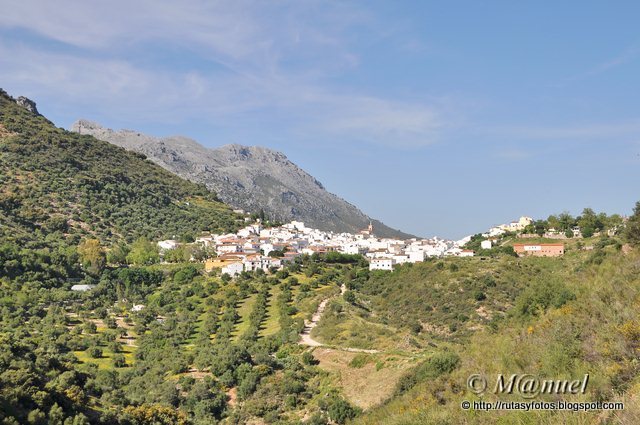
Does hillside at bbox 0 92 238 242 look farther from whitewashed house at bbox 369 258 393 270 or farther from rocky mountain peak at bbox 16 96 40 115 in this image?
whitewashed house at bbox 369 258 393 270

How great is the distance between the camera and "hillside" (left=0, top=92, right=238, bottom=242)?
232ft

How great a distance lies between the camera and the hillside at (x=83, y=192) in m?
70.7

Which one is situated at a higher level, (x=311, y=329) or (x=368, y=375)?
(x=311, y=329)

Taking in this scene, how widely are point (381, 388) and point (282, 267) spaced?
4051cm

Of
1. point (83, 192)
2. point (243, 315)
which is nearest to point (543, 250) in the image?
point (243, 315)

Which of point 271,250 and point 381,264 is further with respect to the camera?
point 271,250

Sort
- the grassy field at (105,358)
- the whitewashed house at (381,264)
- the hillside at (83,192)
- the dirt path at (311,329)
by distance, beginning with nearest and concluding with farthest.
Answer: the dirt path at (311,329), the grassy field at (105,358), the whitewashed house at (381,264), the hillside at (83,192)

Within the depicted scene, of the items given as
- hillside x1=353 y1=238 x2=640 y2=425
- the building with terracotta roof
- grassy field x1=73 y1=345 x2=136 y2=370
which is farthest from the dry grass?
the building with terracotta roof

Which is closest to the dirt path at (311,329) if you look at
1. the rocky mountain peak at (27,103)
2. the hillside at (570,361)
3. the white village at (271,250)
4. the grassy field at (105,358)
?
the grassy field at (105,358)

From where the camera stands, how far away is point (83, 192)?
268ft

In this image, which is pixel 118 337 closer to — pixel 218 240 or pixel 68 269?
pixel 68 269

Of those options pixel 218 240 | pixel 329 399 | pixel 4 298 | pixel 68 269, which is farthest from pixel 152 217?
pixel 329 399

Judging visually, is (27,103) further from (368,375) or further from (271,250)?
(368,375)

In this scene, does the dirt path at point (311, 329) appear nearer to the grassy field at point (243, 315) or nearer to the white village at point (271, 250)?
the grassy field at point (243, 315)
